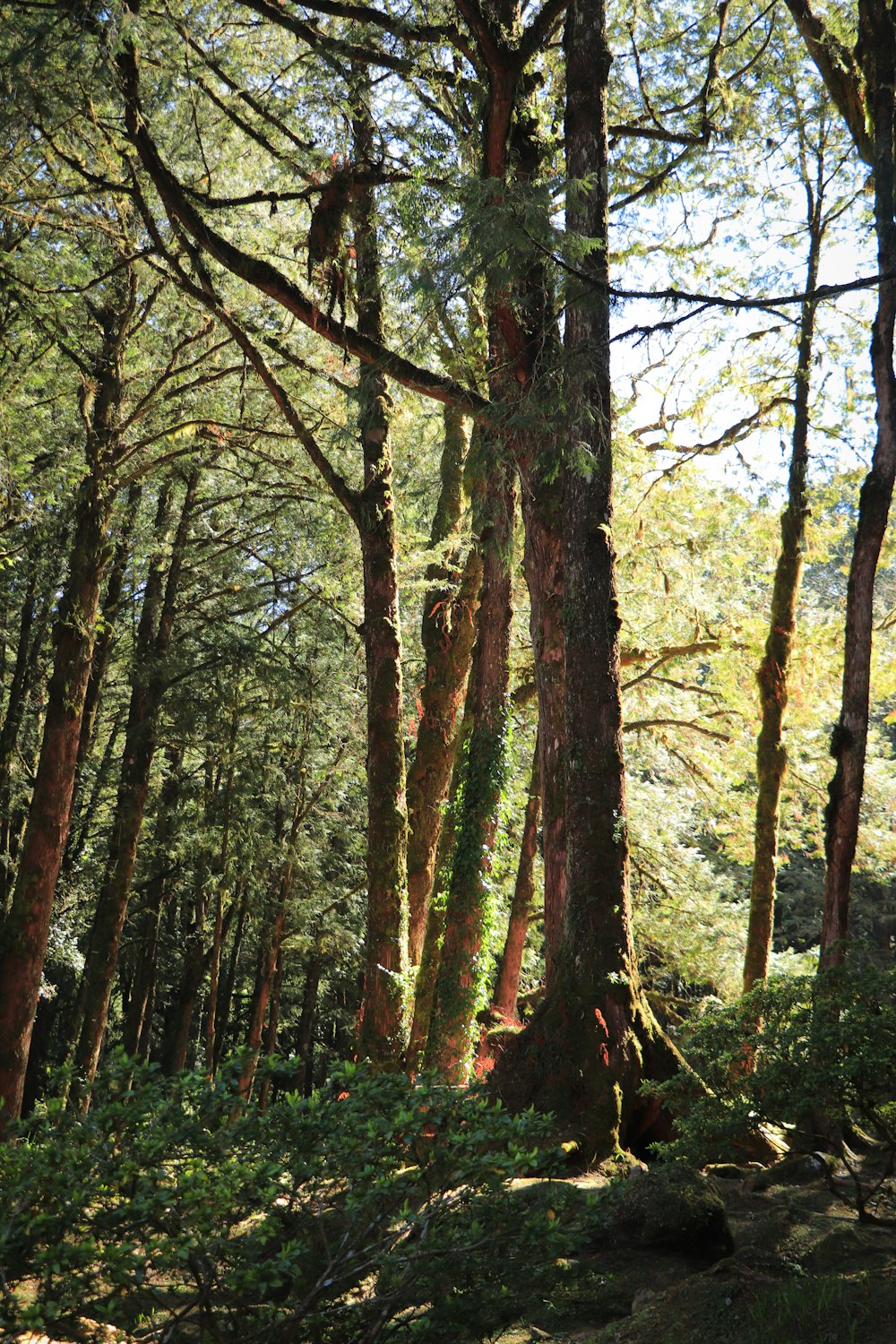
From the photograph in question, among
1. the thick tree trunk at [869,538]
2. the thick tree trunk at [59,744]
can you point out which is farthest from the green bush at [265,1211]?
the thick tree trunk at [59,744]

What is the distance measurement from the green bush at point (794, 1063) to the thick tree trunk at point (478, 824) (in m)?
3.70

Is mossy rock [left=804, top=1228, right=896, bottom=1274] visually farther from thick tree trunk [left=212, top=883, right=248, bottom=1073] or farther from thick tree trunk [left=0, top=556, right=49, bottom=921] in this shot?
thick tree trunk [left=212, top=883, right=248, bottom=1073]

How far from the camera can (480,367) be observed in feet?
32.6

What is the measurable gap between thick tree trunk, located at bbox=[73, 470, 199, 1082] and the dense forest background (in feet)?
0.26

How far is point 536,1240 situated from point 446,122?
9582mm

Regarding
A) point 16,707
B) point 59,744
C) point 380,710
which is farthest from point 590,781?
point 16,707

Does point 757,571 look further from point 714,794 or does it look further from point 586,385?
point 586,385

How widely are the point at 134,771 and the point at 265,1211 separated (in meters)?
13.0

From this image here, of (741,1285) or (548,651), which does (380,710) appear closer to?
(548,651)

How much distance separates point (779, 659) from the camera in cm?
1136

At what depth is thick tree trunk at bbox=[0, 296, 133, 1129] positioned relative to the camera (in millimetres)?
→ 10570

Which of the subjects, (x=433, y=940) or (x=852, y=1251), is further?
(x=433, y=940)

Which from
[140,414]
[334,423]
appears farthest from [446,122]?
[140,414]

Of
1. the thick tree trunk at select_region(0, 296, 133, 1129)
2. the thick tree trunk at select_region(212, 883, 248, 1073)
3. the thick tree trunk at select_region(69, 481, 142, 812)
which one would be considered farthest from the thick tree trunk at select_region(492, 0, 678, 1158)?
the thick tree trunk at select_region(212, 883, 248, 1073)
